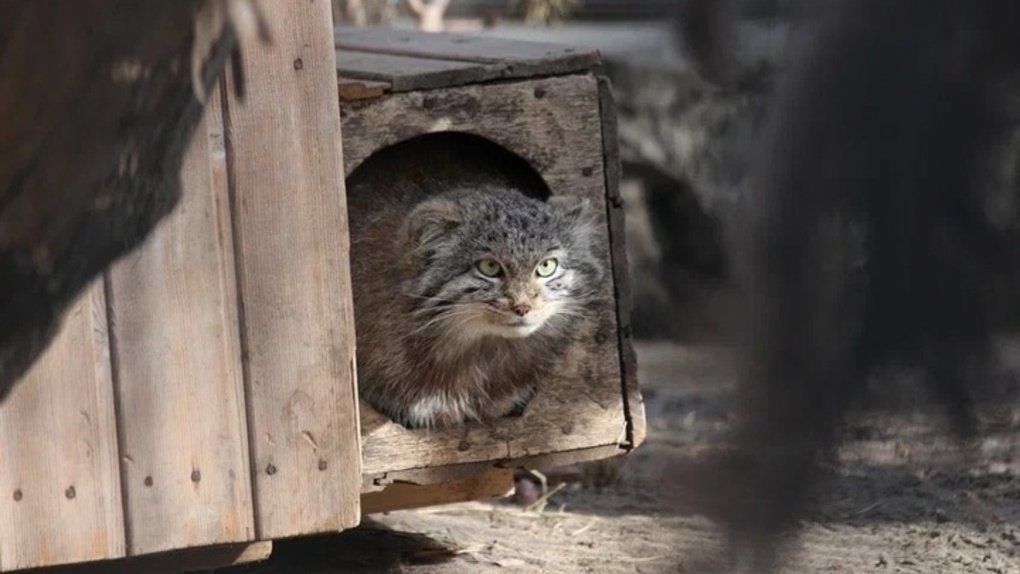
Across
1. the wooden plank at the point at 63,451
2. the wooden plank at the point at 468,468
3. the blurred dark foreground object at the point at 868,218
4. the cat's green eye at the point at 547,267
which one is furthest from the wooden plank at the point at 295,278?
the blurred dark foreground object at the point at 868,218

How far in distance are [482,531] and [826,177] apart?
13.5 feet

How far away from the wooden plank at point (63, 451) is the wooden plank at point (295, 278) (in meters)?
0.31

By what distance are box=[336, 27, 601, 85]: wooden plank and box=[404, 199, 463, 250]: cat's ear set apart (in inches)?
16.3

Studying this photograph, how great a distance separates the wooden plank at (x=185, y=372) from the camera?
3281mm

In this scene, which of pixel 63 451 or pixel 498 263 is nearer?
pixel 63 451

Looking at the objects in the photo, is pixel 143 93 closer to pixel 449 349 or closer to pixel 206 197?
pixel 206 197

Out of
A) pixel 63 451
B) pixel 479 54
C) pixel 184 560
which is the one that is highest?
pixel 479 54

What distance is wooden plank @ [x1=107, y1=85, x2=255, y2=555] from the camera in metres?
3.28

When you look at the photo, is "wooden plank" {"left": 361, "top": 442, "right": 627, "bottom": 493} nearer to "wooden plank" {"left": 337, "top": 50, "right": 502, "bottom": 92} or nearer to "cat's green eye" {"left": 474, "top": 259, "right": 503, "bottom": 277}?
"cat's green eye" {"left": 474, "top": 259, "right": 503, "bottom": 277}

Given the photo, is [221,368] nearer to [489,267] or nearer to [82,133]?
[489,267]

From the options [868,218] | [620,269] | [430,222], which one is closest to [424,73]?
[430,222]

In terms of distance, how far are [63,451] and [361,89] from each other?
1.32 meters

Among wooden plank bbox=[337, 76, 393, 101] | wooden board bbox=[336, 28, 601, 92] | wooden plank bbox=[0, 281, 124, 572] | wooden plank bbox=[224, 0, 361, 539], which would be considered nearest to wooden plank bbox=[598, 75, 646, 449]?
wooden board bbox=[336, 28, 601, 92]

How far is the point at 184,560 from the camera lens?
3.82m
